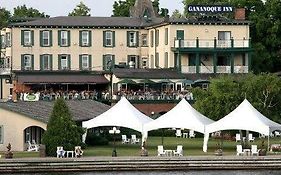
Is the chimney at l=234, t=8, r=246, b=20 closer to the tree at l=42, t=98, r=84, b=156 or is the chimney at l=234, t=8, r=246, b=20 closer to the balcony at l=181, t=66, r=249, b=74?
the balcony at l=181, t=66, r=249, b=74

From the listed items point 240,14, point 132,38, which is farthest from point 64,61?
point 240,14

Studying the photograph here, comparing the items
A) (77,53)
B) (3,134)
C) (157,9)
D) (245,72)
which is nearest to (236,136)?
(3,134)

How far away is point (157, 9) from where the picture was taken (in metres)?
116

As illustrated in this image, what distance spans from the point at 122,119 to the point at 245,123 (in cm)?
698

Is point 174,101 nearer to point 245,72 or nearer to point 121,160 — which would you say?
point 245,72

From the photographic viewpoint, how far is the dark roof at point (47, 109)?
181 ft

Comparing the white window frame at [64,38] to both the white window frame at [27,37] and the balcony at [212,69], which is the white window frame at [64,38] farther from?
the balcony at [212,69]

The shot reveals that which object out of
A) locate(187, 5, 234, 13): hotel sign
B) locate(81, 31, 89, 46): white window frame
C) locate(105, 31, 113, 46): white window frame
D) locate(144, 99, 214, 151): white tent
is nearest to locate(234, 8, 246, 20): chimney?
locate(187, 5, 234, 13): hotel sign

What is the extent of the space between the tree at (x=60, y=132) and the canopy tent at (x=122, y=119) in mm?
3478

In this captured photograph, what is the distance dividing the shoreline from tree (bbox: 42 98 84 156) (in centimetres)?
283

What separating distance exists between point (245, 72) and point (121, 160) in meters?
37.2

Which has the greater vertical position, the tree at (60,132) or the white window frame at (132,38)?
the white window frame at (132,38)

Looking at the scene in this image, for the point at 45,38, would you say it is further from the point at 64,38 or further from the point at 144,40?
the point at 144,40

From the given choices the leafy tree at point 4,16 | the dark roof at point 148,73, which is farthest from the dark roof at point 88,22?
the leafy tree at point 4,16
